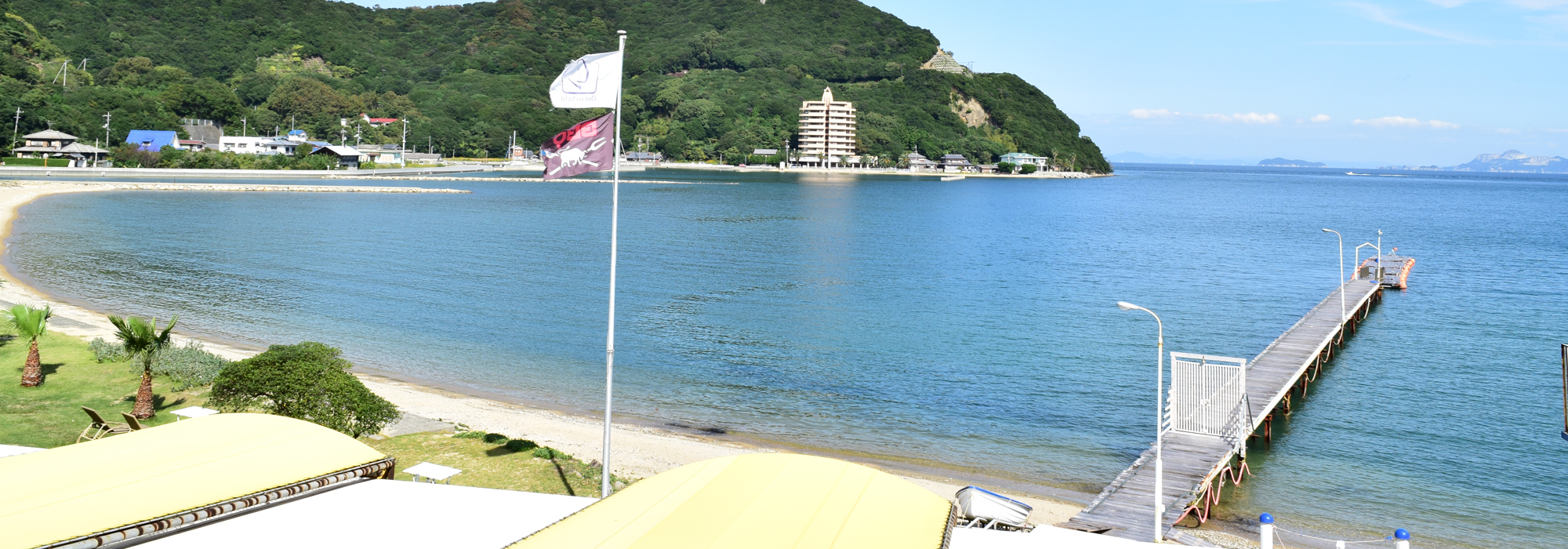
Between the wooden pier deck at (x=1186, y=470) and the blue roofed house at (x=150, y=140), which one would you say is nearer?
the wooden pier deck at (x=1186, y=470)

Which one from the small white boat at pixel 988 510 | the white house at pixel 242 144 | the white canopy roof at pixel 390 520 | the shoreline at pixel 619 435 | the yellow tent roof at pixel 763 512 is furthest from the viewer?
the white house at pixel 242 144

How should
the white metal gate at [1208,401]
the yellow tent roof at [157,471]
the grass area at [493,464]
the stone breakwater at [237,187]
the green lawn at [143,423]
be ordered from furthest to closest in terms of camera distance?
1. the stone breakwater at [237,187]
2. the white metal gate at [1208,401]
3. the green lawn at [143,423]
4. the grass area at [493,464]
5. the yellow tent roof at [157,471]

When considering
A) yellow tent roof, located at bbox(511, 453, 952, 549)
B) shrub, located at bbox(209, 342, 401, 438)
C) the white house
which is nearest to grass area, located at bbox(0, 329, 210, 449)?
shrub, located at bbox(209, 342, 401, 438)

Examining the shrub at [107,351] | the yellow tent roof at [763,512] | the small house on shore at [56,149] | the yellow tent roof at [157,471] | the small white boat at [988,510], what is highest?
the small house on shore at [56,149]

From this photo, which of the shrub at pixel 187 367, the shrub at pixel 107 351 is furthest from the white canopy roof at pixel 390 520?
the shrub at pixel 107 351

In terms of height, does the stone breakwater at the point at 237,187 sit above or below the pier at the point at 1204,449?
above

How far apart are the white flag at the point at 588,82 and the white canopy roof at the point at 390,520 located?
5907 mm

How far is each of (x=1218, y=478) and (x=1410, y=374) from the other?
55.7 ft

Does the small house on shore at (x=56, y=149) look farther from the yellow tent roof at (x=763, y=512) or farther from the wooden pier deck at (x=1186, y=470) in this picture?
the yellow tent roof at (x=763, y=512)

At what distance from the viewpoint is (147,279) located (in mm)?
46719

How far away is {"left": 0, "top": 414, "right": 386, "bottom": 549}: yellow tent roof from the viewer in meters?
10.8

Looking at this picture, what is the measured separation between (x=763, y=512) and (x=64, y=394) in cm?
1986

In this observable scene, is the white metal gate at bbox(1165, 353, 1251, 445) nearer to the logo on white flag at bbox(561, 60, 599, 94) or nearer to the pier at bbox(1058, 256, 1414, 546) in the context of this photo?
the pier at bbox(1058, 256, 1414, 546)

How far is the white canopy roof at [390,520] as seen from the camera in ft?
37.9
